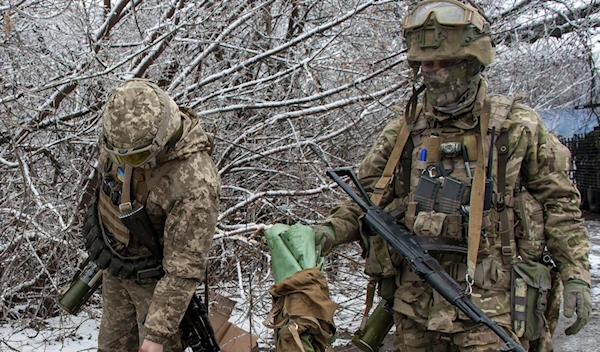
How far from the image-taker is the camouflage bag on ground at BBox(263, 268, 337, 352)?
7.14ft

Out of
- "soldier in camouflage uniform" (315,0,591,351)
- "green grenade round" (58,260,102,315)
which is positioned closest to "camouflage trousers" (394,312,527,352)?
"soldier in camouflage uniform" (315,0,591,351)

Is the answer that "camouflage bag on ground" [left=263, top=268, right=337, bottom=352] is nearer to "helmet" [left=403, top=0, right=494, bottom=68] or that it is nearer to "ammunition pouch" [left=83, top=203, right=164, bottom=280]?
"ammunition pouch" [left=83, top=203, right=164, bottom=280]

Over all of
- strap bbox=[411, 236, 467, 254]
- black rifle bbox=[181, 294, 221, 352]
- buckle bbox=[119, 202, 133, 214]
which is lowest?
black rifle bbox=[181, 294, 221, 352]

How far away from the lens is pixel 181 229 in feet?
8.71

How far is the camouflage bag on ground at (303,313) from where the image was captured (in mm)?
2178

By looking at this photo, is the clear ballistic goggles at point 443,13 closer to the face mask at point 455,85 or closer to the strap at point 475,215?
the face mask at point 455,85

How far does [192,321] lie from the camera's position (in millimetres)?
3055

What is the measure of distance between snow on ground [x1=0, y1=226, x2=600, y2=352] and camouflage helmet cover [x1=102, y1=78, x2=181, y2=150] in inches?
65.8

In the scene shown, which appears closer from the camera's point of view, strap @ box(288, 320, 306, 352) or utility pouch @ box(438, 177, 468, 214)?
strap @ box(288, 320, 306, 352)

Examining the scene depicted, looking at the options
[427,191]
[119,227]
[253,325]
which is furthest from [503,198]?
[253,325]

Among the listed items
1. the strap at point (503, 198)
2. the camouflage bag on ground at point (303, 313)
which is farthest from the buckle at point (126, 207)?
the strap at point (503, 198)

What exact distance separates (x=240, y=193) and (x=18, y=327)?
2.03 m

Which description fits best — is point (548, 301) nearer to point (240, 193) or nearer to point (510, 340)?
point (510, 340)

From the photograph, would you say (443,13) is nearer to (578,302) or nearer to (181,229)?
(578,302)
